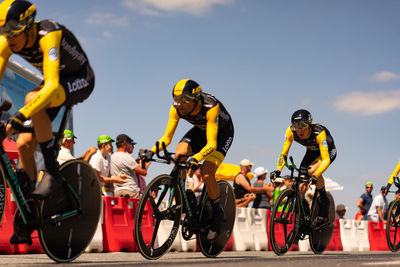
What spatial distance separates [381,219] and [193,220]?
10.1m

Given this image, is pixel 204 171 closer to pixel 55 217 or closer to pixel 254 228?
pixel 55 217

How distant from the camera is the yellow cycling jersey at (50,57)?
19.1ft

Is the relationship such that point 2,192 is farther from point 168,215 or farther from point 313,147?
point 313,147

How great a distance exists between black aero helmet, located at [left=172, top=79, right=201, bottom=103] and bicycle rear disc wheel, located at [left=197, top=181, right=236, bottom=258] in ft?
5.03

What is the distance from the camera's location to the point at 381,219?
17.5 meters

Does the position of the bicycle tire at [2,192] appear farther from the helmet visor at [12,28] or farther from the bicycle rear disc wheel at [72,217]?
the helmet visor at [12,28]

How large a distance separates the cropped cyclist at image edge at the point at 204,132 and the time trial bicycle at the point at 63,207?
1279mm

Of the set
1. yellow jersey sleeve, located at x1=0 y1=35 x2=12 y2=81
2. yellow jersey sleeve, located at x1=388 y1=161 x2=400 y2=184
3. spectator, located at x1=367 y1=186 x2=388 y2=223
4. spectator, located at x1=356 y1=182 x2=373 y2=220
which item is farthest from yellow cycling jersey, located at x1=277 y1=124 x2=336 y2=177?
spectator, located at x1=356 y1=182 x2=373 y2=220

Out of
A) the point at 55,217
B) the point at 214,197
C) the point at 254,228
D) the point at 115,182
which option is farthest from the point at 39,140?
the point at 254,228

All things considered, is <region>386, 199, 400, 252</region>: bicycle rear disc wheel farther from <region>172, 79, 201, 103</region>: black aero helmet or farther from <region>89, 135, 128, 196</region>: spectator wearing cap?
<region>172, 79, 201, 103</region>: black aero helmet

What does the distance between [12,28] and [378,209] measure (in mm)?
13705

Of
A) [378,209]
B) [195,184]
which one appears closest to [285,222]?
[195,184]

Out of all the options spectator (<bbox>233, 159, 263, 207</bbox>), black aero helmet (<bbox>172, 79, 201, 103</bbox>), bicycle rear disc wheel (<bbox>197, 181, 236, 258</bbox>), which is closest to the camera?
black aero helmet (<bbox>172, 79, 201, 103</bbox>)

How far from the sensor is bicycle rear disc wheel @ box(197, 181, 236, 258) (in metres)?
8.98
